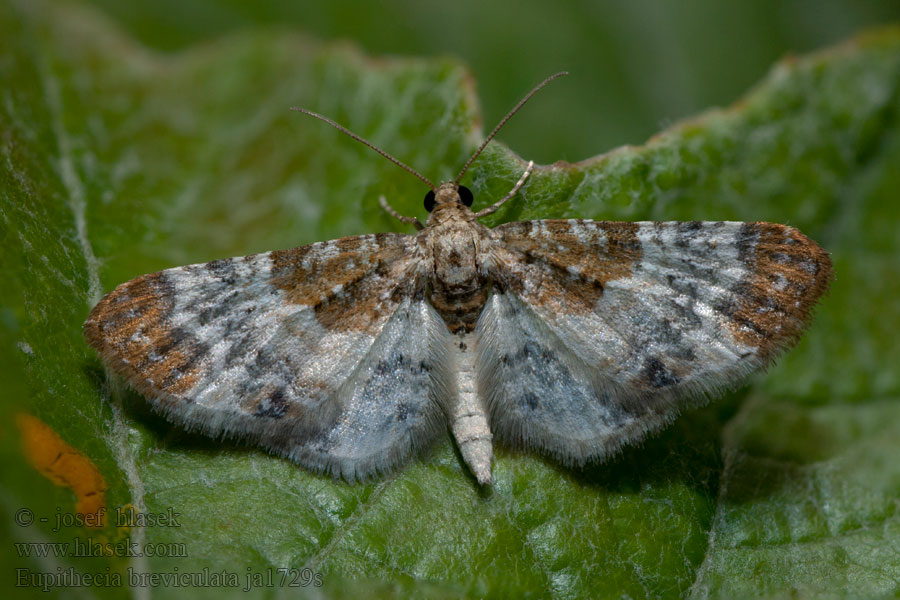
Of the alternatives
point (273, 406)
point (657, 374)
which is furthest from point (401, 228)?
point (657, 374)

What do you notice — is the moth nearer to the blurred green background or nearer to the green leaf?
the green leaf

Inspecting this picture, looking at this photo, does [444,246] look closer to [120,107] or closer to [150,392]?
[150,392]

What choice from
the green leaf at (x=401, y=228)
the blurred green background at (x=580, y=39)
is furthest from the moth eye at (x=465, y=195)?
the blurred green background at (x=580, y=39)

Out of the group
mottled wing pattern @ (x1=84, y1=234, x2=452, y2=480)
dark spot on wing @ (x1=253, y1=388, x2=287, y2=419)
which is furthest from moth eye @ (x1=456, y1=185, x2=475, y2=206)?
dark spot on wing @ (x1=253, y1=388, x2=287, y2=419)

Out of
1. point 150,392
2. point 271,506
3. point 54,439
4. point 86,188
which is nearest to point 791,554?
point 271,506

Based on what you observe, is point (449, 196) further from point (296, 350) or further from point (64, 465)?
point (64, 465)

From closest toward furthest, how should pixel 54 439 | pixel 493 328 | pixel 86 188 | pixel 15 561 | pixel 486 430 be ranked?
pixel 15 561 < pixel 54 439 < pixel 486 430 < pixel 493 328 < pixel 86 188

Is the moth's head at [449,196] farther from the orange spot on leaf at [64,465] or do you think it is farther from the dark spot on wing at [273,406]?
the orange spot on leaf at [64,465]
